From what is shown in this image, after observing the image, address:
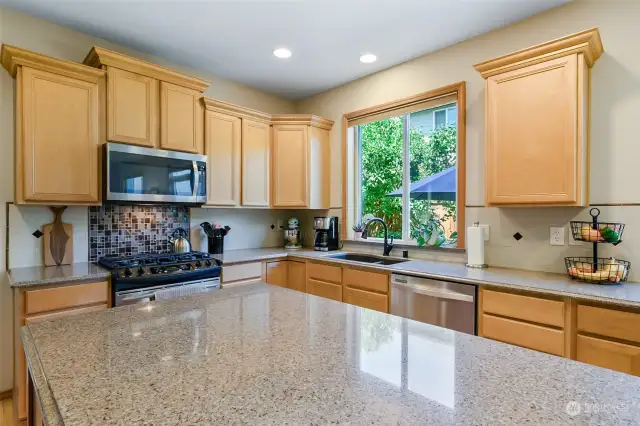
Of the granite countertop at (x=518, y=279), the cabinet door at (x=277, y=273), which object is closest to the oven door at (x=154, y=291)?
the granite countertop at (x=518, y=279)

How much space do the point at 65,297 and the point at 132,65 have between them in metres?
1.74

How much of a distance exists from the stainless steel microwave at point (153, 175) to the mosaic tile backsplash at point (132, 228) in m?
0.42

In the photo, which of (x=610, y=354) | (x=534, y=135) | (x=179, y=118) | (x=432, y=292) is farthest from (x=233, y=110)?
(x=610, y=354)

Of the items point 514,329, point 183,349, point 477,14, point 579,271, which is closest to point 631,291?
point 579,271

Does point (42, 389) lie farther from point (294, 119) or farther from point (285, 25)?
point (294, 119)

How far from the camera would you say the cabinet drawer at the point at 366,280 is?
2.79 m

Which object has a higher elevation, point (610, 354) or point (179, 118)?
point (179, 118)

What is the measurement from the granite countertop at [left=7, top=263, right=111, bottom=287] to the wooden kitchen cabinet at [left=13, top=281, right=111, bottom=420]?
0.14 ft

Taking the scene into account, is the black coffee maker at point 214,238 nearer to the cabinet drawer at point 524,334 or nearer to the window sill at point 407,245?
the window sill at point 407,245

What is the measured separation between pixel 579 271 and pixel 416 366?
6.09 ft

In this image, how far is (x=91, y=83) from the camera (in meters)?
2.58

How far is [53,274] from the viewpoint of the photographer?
234 cm

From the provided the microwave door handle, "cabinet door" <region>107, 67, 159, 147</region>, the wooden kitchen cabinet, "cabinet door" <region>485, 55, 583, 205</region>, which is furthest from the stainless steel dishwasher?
"cabinet door" <region>107, 67, 159, 147</region>

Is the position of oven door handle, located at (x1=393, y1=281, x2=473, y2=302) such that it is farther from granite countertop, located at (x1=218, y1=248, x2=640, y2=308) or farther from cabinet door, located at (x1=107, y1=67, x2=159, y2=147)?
cabinet door, located at (x1=107, y1=67, x2=159, y2=147)
